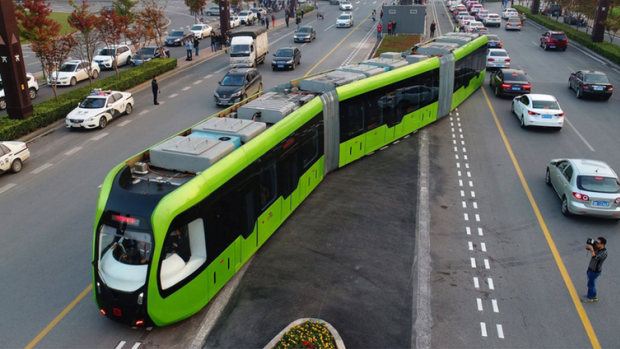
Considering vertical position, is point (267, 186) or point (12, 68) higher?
point (12, 68)

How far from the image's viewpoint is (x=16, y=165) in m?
20.4

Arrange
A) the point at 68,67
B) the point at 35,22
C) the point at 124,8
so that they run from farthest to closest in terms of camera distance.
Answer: the point at 124,8
the point at 68,67
the point at 35,22

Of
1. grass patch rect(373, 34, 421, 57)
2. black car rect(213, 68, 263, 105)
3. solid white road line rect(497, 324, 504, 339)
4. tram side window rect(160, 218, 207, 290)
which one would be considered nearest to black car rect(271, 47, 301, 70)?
black car rect(213, 68, 263, 105)

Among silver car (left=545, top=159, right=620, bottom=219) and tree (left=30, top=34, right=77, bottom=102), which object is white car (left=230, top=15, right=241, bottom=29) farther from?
silver car (left=545, top=159, right=620, bottom=219)

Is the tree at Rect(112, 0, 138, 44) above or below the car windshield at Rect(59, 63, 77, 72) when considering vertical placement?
above

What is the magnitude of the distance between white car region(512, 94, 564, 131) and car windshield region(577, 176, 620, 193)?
850 centimetres

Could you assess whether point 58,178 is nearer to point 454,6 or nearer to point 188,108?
point 188,108

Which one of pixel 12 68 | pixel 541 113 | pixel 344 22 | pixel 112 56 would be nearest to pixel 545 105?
pixel 541 113

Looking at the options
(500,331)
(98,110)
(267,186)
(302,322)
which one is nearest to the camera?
(302,322)

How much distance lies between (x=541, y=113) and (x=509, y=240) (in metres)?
11.2

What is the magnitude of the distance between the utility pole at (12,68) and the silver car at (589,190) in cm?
2342

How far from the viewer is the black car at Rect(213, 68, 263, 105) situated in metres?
28.5

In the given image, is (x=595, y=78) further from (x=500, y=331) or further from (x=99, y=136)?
(x=99, y=136)

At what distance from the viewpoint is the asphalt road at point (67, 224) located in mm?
11023
